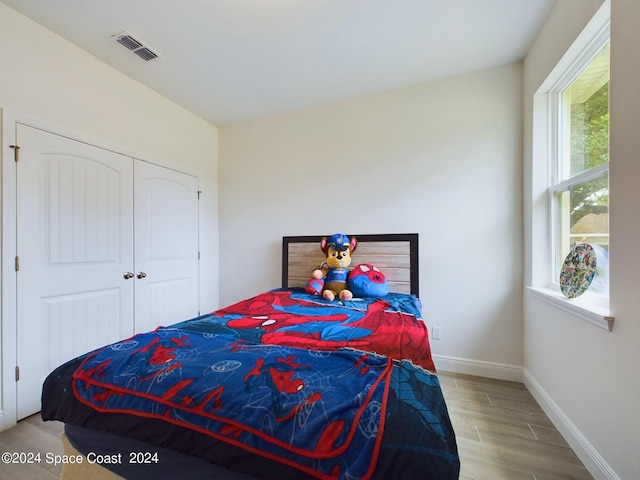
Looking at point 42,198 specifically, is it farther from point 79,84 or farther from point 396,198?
point 396,198

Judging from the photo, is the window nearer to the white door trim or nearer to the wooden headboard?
the wooden headboard

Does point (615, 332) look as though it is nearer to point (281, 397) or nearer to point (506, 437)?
point (506, 437)

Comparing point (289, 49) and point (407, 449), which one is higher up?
point (289, 49)

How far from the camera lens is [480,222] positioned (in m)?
2.26

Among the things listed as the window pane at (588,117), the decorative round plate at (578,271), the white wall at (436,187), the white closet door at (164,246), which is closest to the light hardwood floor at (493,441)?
the white wall at (436,187)

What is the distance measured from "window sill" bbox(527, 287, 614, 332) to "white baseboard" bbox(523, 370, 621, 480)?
62 cm

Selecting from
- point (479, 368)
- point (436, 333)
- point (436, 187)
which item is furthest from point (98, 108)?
point (479, 368)

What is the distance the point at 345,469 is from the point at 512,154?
8.34 ft

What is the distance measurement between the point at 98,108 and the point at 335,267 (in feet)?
7.85

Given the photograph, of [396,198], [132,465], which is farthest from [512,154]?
[132,465]

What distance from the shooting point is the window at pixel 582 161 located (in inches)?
56.0

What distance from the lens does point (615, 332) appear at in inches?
44.8

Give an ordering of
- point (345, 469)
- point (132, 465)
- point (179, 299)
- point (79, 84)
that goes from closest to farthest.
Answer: point (345, 469) < point (132, 465) < point (79, 84) < point (179, 299)

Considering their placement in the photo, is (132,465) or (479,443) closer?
(132,465)
